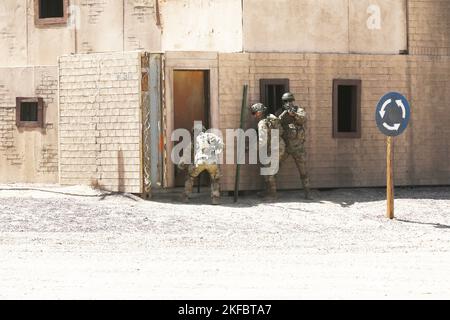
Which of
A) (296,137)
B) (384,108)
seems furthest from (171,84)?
(384,108)

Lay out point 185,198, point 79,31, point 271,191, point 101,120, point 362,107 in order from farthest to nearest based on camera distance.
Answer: point 79,31
point 362,107
point 271,191
point 101,120
point 185,198

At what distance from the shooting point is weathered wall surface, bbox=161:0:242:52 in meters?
17.1

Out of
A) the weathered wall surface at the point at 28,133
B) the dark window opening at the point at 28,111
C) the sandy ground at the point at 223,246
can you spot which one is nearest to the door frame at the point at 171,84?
the sandy ground at the point at 223,246

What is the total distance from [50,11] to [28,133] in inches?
95.4

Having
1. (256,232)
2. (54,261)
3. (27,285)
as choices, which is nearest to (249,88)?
(256,232)

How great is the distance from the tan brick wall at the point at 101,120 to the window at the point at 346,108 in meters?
3.78

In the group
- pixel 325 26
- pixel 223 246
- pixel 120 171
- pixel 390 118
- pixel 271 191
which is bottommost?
pixel 223 246

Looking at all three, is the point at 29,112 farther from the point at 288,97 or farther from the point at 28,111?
the point at 288,97

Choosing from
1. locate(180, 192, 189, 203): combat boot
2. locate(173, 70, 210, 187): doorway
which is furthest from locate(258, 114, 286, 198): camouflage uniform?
locate(173, 70, 210, 187): doorway

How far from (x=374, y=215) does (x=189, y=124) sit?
4522mm

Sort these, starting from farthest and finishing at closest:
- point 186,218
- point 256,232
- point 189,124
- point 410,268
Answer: point 189,124 < point 186,218 < point 256,232 < point 410,268

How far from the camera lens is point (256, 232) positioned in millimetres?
13453

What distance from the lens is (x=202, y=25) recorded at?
1734cm
